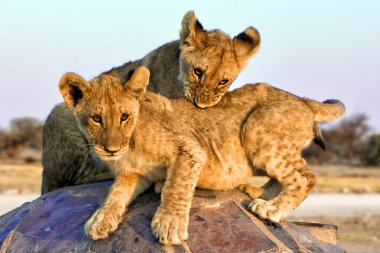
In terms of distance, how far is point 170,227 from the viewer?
233 inches

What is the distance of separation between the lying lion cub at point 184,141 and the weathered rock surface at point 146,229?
112 millimetres

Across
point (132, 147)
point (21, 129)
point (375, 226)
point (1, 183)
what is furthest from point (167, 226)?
point (21, 129)

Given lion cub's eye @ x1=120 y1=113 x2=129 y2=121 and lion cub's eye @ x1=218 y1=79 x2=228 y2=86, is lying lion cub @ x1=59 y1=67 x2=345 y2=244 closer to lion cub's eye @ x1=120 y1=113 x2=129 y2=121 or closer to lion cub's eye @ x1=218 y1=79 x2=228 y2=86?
lion cub's eye @ x1=120 y1=113 x2=129 y2=121

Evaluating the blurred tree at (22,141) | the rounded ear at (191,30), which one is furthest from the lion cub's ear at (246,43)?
the blurred tree at (22,141)

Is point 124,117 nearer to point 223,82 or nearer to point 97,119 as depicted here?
point 97,119

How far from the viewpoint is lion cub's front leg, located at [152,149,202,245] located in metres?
5.91

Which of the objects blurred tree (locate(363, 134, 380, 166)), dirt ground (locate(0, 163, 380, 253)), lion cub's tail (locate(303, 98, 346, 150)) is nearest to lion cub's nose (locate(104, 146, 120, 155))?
lion cub's tail (locate(303, 98, 346, 150))

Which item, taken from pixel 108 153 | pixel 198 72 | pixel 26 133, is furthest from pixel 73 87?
pixel 26 133

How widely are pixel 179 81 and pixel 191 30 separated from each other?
64cm

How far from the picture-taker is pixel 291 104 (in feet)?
25.1

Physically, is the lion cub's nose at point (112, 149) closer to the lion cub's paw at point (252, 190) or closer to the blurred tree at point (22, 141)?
the lion cub's paw at point (252, 190)

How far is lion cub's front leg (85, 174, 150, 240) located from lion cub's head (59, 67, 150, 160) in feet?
1.49

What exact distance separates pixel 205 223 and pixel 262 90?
2.18 m

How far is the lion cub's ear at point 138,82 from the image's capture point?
6684mm
